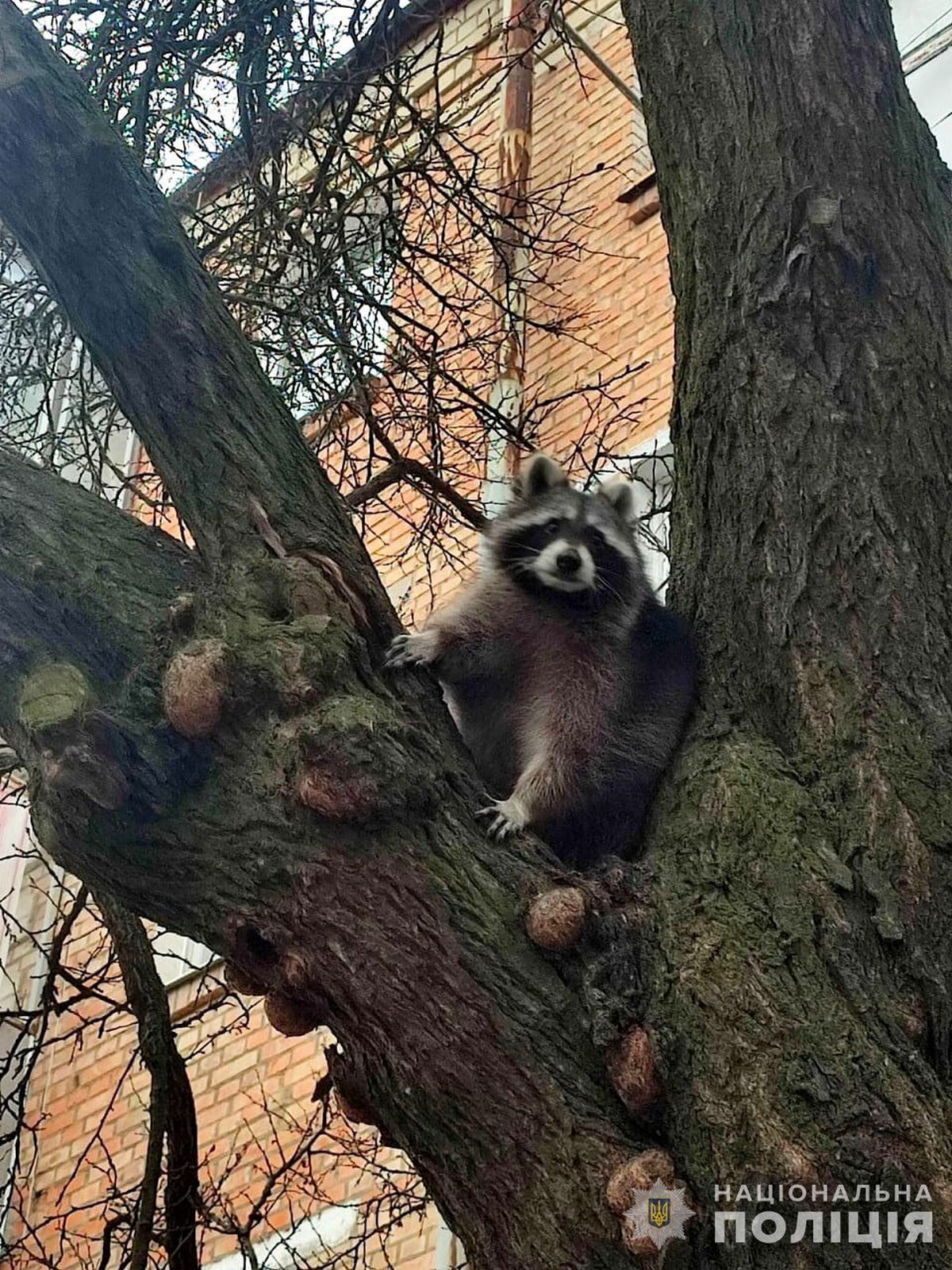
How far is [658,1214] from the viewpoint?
2051 mm

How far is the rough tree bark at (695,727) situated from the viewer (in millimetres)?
2176

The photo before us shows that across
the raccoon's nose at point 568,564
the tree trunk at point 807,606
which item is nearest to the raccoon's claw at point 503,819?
the tree trunk at point 807,606

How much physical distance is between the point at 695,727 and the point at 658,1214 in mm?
1065

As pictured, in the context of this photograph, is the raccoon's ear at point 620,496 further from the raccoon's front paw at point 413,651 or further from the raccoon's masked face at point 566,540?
the raccoon's front paw at point 413,651

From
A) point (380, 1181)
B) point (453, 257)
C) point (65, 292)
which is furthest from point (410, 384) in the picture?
point (65, 292)

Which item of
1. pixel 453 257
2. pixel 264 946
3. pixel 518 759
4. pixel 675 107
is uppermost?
pixel 453 257

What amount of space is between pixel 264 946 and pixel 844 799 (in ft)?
3.18

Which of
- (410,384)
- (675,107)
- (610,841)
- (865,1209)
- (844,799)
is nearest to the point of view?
(865,1209)

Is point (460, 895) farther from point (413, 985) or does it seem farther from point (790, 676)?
point (790, 676)

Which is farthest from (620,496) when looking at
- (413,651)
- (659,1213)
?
(659,1213)

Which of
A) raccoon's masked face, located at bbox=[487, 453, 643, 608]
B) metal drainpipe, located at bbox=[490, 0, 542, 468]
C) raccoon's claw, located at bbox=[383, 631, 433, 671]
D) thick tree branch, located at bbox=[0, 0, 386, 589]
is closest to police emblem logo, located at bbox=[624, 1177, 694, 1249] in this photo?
raccoon's claw, located at bbox=[383, 631, 433, 671]

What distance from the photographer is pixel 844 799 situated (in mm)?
2561

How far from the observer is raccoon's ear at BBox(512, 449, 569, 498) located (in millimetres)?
4539

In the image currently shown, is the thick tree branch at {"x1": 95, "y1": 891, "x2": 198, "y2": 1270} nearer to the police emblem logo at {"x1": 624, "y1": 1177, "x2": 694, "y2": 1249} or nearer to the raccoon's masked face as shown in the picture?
the raccoon's masked face
